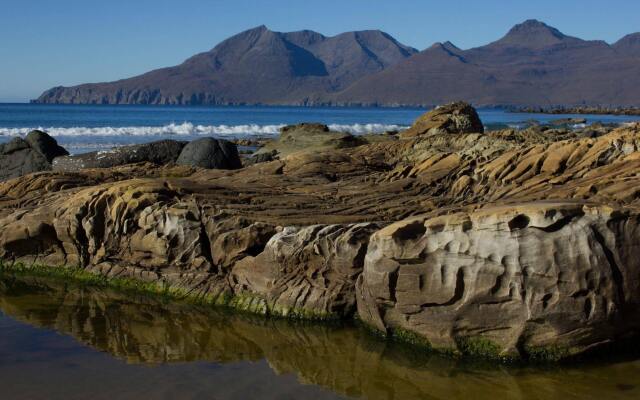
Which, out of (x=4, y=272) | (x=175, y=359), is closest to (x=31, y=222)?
(x=4, y=272)

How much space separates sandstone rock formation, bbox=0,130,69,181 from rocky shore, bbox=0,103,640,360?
6.26 meters

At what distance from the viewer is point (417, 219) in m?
7.41

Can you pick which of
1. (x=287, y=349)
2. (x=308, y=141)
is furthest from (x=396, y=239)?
(x=308, y=141)

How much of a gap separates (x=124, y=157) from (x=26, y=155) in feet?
8.08

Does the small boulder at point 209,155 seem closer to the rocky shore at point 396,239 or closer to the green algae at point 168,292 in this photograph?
the rocky shore at point 396,239

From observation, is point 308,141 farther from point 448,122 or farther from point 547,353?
point 547,353

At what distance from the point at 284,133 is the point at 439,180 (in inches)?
581

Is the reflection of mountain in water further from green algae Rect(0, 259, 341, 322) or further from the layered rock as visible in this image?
the layered rock

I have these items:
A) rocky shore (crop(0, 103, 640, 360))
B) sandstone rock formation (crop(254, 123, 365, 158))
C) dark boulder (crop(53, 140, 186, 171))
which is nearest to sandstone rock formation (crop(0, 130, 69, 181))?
dark boulder (crop(53, 140, 186, 171))

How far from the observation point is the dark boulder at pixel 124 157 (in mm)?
19266

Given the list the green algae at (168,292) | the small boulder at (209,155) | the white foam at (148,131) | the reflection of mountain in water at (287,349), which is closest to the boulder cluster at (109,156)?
the small boulder at (209,155)

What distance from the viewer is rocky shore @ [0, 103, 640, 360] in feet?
22.4

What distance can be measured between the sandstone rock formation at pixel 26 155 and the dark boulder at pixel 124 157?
436 millimetres

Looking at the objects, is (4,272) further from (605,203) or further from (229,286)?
(605,203)
